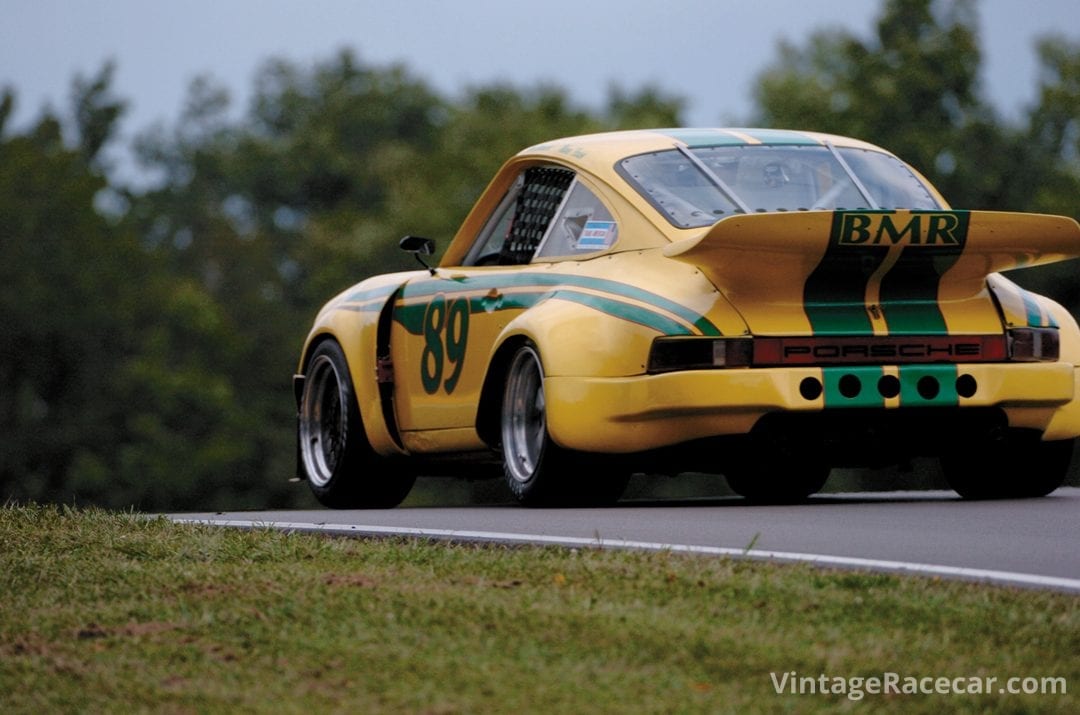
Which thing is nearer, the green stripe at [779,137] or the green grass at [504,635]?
the green grass at [504,635]

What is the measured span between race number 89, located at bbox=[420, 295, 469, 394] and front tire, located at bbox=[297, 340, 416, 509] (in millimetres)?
839

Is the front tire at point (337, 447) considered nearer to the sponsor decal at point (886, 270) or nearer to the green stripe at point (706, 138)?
the green stripe at point (706, 138)

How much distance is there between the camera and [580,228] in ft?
38.7

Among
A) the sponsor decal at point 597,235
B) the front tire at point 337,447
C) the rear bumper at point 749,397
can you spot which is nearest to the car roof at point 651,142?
the sponsor decal at point 597,235

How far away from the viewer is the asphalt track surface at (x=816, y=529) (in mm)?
8125

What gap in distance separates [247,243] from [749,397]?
73.3 meters

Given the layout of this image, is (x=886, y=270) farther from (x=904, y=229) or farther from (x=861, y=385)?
(x=861, y=385)

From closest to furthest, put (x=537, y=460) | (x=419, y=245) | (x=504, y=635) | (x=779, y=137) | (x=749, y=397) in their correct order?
1. (x=504, y=635)
2. (x=749, y=397)
3. (x=537, y=460)
4. (x=779, y=137)
5. (x=419, y=245)

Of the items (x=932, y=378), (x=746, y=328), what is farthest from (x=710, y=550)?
(x=932, y=378)

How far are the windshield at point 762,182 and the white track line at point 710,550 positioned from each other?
2.30 meters

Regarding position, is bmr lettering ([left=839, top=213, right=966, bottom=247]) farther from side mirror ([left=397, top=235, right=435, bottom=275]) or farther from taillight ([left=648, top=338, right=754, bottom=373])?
side mirror ([left=397, top=235, right=435, bottom=275])

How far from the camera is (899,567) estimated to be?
309 inches

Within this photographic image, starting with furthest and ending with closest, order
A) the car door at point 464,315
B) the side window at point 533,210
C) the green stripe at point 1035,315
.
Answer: the side window at point 533,210, the car door at point 464,315, the green stripe at point 1035,315

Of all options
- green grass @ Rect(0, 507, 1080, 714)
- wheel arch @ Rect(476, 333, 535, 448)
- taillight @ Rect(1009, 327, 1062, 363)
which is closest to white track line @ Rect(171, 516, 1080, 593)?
green grass @ Rect(0, 507, 1080, 714)
